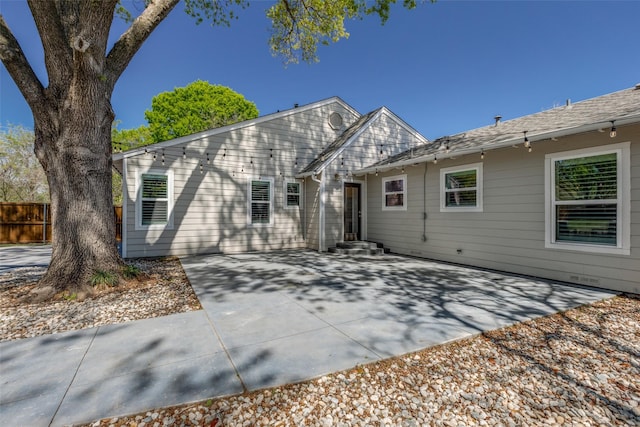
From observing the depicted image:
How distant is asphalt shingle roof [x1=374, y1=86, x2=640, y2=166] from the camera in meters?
4.85

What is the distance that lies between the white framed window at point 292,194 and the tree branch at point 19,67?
21.2 feet

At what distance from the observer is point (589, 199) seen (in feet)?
16.6

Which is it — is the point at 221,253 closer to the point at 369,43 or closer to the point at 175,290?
the point at 175,290

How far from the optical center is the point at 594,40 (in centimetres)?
827

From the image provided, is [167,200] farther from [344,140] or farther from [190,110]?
[190,110]

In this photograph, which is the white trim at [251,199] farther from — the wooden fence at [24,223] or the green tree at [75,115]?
the wooden fence at [24,223]

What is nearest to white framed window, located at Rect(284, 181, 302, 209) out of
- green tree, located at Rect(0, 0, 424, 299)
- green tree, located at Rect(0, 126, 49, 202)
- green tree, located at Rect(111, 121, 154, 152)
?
green tree, located at Rect(0, 0, 424, 299)

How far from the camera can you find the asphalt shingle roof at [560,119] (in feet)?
15.9

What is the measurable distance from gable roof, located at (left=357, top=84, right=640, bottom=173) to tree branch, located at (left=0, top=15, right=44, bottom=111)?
754 cm

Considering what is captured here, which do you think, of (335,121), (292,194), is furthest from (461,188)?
(335,121)

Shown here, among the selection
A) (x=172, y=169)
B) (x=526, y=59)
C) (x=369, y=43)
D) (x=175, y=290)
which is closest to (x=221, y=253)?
(x=172, y=169)

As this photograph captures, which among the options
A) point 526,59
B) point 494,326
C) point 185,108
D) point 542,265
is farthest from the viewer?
point 185,108

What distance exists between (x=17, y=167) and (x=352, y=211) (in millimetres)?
19541

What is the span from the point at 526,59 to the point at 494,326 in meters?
10.4
